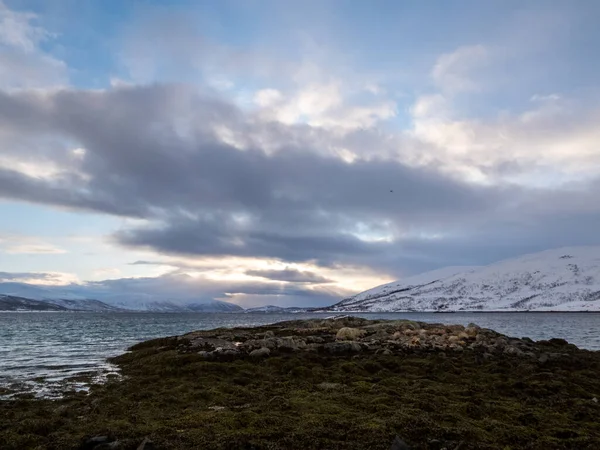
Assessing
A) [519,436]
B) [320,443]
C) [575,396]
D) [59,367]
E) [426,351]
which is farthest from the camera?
[426,351]

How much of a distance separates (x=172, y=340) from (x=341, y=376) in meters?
23.3

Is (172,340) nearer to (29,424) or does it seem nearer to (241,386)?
(241,386)

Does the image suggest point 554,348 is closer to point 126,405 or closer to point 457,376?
point 457,376

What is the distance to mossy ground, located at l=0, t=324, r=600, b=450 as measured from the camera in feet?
39.4

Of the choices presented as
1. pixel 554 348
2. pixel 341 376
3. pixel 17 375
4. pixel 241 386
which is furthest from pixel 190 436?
pixel 554 348

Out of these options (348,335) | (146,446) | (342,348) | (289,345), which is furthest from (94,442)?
(348,335)

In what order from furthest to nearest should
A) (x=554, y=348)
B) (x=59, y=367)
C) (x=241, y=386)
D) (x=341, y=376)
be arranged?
(x=554, y=348) < (x=59, y=367) < (x=341, y=376) < (x=241, y=386)

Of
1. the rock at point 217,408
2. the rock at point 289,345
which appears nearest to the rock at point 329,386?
the rock at point 217,408

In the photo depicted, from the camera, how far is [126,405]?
16.5m

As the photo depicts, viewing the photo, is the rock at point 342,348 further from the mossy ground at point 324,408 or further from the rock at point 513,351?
the rock at point 513,351

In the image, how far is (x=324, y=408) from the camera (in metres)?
15.3

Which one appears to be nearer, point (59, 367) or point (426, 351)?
point (59, 367)

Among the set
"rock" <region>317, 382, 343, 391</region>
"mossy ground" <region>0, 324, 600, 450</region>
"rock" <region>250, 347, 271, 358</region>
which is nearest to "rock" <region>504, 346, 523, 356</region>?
"mossy ground" <region>0, 324, 600, 450</region>

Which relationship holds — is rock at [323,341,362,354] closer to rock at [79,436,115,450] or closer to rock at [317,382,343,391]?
rock at [317,382,343,391]
